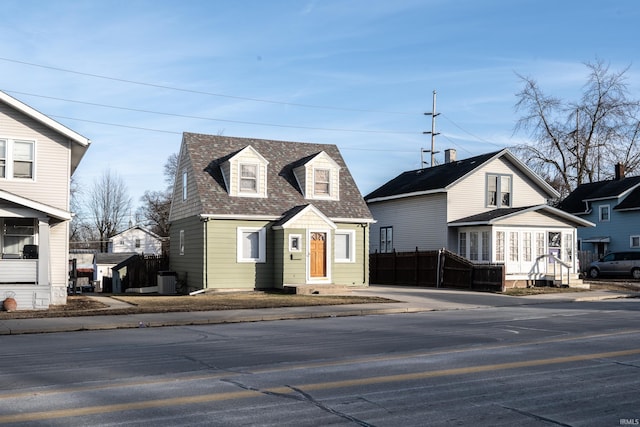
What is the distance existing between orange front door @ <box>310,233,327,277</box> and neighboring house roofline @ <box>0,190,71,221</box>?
36.4 ft

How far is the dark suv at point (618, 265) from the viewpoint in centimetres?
4197

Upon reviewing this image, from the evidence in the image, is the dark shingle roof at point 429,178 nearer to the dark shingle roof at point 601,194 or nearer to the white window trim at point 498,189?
the white window trim at point 498,189

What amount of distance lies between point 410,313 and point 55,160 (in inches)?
529

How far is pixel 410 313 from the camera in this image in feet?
68.5

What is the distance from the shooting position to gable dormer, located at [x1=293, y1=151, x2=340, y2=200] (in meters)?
31.2

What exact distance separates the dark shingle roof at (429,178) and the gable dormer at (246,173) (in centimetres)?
1061

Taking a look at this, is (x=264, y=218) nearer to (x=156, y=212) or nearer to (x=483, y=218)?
(x=483, y=218)

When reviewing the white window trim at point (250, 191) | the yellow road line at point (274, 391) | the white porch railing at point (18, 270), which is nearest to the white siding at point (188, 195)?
the white window trim at point (250, 191)

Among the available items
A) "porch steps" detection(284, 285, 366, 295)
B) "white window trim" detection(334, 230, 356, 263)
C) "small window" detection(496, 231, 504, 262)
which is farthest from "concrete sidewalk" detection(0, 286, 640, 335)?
"small window" detection(496, 231, 504, 262)

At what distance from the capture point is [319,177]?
31594 millimetres

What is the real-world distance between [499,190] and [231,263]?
16609 mm

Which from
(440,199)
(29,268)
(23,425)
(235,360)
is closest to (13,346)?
(235,360)

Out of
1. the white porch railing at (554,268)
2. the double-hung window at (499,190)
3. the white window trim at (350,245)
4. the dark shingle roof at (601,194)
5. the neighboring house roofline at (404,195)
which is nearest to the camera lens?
the white window trim at (350,245)

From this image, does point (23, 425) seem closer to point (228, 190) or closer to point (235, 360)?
point (235, 360)
